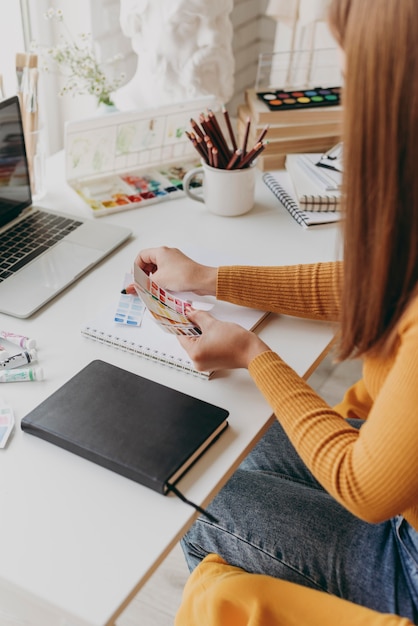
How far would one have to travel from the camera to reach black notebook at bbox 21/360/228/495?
2.54ft

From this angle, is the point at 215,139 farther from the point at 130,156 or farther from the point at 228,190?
the point at 130,156

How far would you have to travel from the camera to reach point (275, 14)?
1693 mm

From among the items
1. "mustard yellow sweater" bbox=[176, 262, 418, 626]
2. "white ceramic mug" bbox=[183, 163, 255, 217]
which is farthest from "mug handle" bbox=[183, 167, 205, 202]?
"mustard yellow sweater" bbox=[176, 262, 418, 626]

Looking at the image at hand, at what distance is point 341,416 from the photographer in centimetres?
85

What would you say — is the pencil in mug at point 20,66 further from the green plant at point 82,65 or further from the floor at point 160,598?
the floor at point 160,598

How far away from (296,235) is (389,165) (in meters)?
0.59

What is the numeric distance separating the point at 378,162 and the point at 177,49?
892 mm

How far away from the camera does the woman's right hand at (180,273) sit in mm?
1075

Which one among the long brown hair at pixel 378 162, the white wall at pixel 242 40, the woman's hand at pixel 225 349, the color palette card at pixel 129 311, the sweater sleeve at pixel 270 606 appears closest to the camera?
the long brown hair at pixel 378 162

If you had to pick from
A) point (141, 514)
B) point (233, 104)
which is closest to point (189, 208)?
point (141, 514)

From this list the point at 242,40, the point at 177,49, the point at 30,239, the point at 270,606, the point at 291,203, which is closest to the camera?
the point at 270,606

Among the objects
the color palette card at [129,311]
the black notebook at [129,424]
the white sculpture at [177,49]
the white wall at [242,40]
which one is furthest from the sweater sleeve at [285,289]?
the white wall at [242,40]

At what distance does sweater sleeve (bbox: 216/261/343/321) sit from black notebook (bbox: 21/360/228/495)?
0.23m

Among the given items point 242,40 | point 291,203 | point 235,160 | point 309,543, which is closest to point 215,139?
point 235,160
